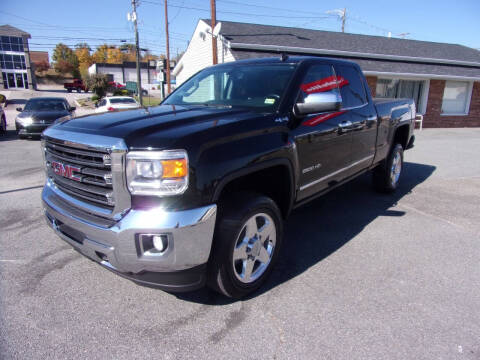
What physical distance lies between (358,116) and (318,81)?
0.92 m

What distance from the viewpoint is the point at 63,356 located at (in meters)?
2.18

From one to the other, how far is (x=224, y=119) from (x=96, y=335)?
6.07 ft

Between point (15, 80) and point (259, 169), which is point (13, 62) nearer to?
point (15, 80)

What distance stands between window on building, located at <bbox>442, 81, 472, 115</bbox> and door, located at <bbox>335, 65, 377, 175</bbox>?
1704 centimetres

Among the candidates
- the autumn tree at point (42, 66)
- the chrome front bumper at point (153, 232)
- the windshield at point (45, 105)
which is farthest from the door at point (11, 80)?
the chrome front bumper at point (153, 232)

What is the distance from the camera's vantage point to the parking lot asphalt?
2.27 metres

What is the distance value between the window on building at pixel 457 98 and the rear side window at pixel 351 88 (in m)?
17.1

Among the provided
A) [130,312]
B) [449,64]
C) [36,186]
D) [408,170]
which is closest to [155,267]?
[130,312]

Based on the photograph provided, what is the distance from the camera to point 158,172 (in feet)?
7.02

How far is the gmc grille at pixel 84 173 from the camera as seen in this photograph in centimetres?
228

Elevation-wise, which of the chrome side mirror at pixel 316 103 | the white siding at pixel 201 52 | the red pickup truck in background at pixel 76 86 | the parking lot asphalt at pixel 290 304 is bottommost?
the parking lot asphalt at pixel 290 304

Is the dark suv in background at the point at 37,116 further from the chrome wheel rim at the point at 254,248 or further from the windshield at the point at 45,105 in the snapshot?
the chrome wheel rim at the point at 254,248

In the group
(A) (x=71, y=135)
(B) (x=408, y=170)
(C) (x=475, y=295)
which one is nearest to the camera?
(A) (x=71, y=135)

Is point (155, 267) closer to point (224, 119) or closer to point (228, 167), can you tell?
point (228, 167)
